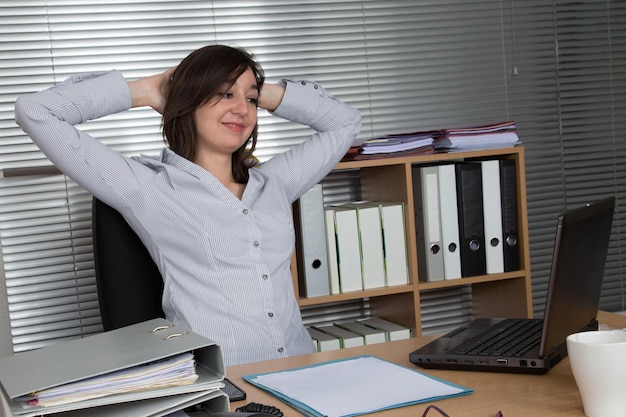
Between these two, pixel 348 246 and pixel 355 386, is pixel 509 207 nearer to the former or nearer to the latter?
pixel 348 246

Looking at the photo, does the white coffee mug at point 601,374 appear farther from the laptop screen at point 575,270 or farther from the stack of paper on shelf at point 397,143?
the stack of paper on shelf at point 397,143

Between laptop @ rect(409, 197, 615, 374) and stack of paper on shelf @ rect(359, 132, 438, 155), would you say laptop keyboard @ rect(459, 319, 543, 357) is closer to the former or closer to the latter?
laptop @ rect(409, 197, 615, 374)

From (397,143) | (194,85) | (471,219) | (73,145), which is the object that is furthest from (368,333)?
(73,145)

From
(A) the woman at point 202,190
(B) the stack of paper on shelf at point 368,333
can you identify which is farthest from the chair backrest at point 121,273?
(B) the stack of paper on shelf at point 368,333

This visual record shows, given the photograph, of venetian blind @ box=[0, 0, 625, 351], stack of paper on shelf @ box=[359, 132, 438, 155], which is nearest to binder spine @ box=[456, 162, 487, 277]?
stack of paper on shelf @ box=[359, 132, 438, 155]

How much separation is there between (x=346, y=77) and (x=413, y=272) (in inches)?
32.6

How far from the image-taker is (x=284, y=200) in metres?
2.38

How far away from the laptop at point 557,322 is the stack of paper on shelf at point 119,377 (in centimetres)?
50

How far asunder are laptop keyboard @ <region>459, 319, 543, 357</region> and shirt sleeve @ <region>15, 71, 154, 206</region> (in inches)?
40.7

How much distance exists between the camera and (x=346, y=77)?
3.19 m

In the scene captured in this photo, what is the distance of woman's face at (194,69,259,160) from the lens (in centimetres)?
227

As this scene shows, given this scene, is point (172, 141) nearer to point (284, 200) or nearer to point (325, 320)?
point (284, 200)

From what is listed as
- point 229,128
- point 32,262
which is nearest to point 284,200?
point 229,128

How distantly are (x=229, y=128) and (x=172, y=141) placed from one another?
0.18 metres
